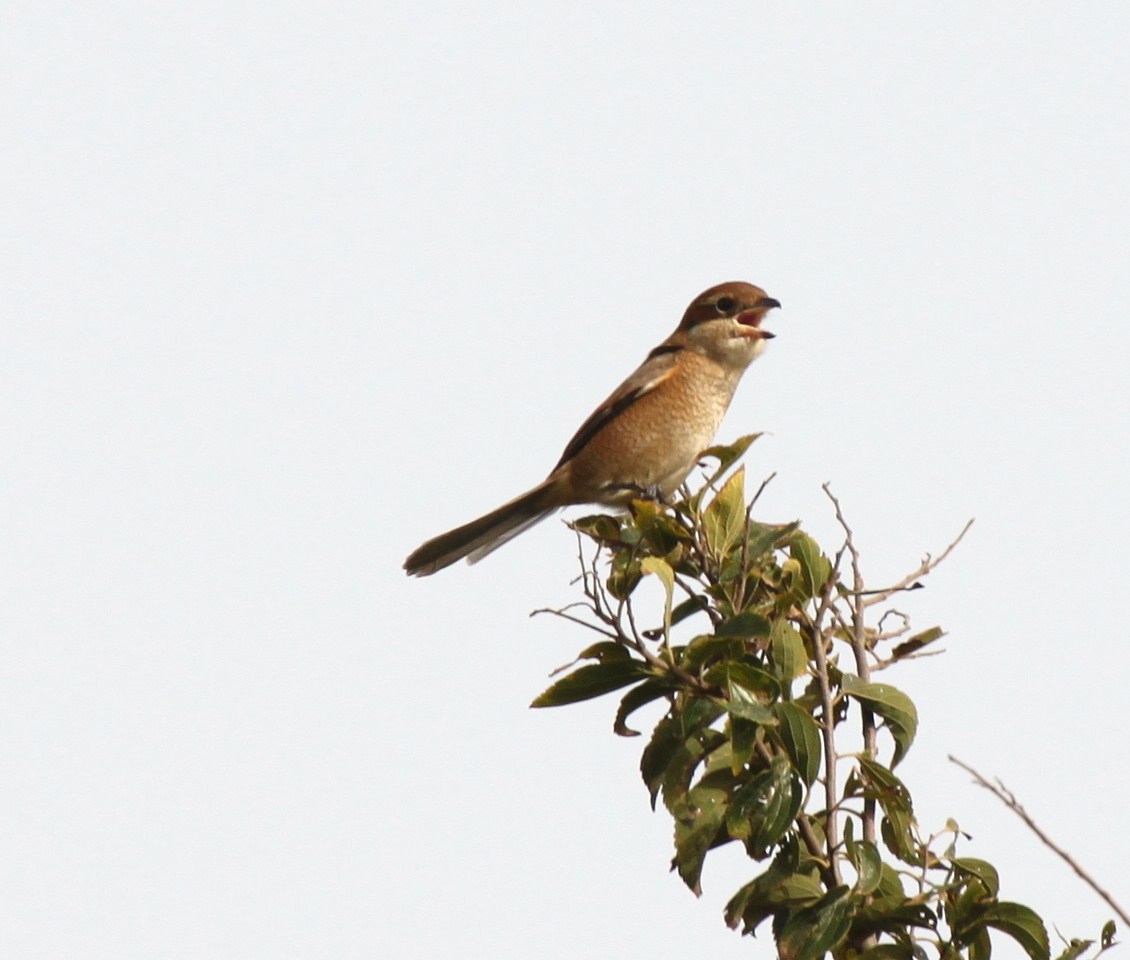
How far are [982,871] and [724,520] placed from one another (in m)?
0.93

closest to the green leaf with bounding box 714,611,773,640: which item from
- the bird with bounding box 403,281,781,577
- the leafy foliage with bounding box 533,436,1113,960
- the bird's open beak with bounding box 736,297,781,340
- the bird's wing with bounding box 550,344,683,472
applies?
the leafy foliage with bounding box 533,436,1113,960

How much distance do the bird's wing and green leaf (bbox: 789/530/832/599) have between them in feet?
9.35

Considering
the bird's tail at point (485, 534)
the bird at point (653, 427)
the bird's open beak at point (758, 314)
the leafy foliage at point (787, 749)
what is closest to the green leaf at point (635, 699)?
the leafy foliage at point (787, 749)

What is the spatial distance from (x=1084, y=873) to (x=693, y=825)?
855mm

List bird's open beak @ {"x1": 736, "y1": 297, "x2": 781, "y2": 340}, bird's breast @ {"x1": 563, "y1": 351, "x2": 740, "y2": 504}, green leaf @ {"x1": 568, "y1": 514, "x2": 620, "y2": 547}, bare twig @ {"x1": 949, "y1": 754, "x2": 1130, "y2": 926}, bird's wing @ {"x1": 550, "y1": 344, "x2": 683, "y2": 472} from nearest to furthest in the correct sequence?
bare twig @ {"x1": 949, "y1": 754, "x2": 1130, "y2": 926} < green leaf @ {"x1": 568, "y1": 514, "x2": 620, "y2": 547} < bird's breast @ {"x1": 563, "y1": 351, "x2": 740, "y2": 504} < bird's wing @ {"x1": 550, "y1": 344, "x2": 683, "y2": 472} < bird's open beak @ {"x1": 736, "y1": 297, "x2": 781, "y2": 340}

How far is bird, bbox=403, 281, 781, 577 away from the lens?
5930 millimetres

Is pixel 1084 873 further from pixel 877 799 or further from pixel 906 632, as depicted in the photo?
pixel 906 632

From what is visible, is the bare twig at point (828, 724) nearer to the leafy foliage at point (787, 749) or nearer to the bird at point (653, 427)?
the leafy foliage at point (787, 749)

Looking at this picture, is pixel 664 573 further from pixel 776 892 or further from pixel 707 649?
pixel 776 892

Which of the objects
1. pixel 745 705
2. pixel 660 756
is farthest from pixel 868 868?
pixel 660 756

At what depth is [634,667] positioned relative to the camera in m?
3.07

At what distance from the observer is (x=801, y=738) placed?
2830 mm

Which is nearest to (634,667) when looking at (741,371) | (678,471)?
(678,471)

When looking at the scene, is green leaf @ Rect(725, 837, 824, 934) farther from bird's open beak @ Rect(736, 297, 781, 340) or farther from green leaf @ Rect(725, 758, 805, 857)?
bird's open beak @ Rect(736, 297, 781, 340)
